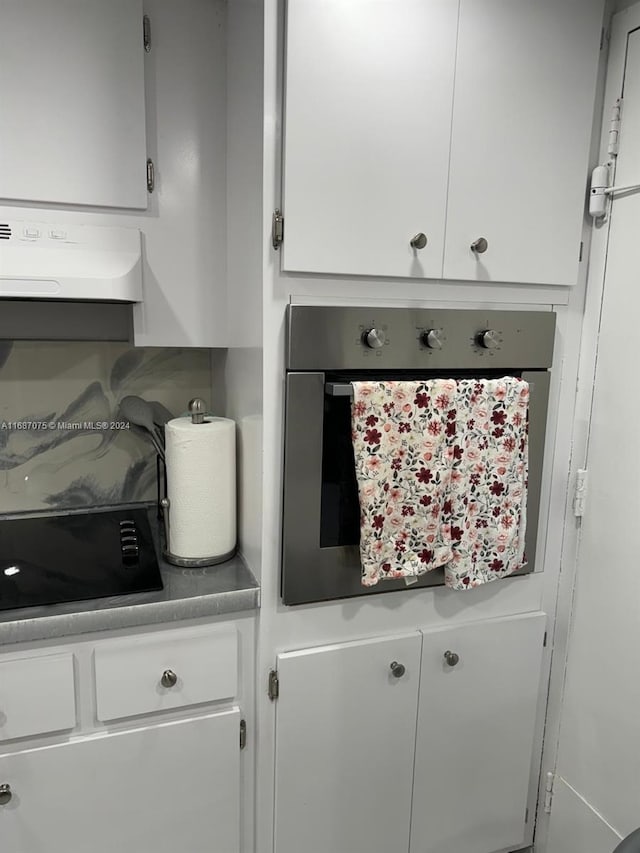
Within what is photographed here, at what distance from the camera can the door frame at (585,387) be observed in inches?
56.3

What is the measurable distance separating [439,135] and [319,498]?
755mm

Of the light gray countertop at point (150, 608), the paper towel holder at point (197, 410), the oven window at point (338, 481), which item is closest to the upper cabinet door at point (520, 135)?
the oven window at point (338, 481)

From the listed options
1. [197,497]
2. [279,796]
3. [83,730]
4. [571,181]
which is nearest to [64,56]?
[197,497]

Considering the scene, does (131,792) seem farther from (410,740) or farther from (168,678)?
(410,740)

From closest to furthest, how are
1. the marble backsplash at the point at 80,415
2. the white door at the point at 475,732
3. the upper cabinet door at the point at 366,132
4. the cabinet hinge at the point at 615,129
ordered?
the upper cabinet door at the point at 366,132 → the cabinet hinge at the point at 615,129 → the white door at the point at 475,732 → the marble backsplash at the point at 80,415

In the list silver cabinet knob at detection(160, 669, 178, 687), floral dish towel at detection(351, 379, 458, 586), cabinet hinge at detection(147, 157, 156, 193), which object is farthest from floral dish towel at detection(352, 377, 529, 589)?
cabinet hinge at detection(147, 157, 156, 193)

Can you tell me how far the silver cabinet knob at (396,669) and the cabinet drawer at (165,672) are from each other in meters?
0.35

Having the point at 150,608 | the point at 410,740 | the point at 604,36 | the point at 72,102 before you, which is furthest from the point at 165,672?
the point at 604,36

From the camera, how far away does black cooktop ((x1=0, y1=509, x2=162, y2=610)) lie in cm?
133

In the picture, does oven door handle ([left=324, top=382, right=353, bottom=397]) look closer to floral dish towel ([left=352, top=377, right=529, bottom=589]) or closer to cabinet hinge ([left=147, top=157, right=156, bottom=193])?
floral dish towel ([left=352, top=377, right=529, bottom=589])

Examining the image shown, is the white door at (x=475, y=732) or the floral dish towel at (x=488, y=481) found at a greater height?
the floral dish towel at (x=488, y=481)

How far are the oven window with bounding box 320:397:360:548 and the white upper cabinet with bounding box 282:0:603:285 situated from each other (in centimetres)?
29

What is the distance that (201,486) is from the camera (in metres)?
1.46

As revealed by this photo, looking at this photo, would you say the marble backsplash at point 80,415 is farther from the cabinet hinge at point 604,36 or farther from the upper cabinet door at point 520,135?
the cabinet hinge at point 604,36
